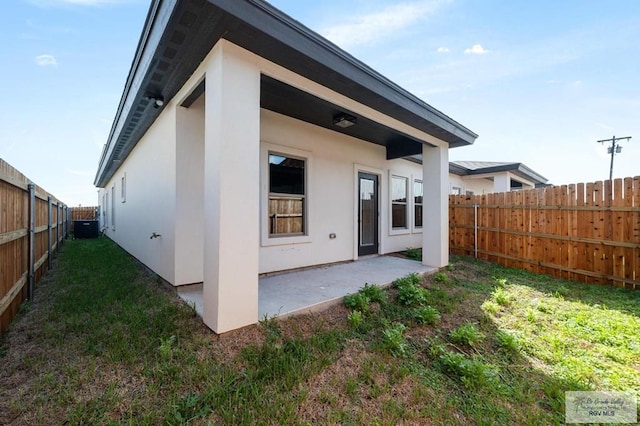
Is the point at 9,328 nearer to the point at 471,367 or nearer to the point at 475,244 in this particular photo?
the point at 471,367

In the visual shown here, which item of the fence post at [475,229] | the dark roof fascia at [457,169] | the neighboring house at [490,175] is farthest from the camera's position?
the neighboring house at [490,175]

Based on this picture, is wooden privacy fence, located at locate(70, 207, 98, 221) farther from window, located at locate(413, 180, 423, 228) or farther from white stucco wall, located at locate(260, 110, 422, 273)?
window, located at locate(413, 180, 423, 228)

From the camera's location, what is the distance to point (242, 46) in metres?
2.64

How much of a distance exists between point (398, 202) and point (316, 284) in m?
4.50

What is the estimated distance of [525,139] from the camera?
13.5 metres

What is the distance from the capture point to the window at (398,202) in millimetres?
7523

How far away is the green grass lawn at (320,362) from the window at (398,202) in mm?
3844

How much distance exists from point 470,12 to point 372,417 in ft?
22.5

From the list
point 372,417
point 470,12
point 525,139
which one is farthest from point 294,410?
point 525,139

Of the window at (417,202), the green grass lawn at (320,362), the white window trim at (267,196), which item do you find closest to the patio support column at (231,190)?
the green grass lawn at (320,362)

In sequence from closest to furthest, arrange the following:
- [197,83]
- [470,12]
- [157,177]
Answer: [197,83]
[157,177]
[470,12]

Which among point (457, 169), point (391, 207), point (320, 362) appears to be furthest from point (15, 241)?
point (457, 169)

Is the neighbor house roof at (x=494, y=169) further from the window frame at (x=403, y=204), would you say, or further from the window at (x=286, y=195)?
the window at (x=286, y=195)

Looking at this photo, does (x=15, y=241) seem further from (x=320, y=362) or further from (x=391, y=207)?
(x=391, y=207)
